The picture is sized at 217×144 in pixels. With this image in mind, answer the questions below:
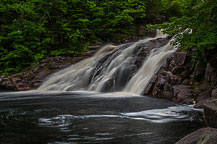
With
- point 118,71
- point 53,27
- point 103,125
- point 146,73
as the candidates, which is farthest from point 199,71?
point 53,27

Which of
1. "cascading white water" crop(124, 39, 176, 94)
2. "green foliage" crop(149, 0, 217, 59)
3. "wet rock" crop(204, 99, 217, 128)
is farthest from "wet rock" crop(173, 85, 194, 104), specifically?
"wet rock" crop(204, 99, 217, 128)

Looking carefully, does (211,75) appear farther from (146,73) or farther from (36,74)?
(36,74)

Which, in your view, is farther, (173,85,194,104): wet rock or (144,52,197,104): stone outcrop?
(144,52,197,104): stone outcrop

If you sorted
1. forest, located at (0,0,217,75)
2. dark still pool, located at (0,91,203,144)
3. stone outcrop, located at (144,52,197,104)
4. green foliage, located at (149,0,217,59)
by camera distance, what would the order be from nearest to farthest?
dark still pool, located at (0,91,203,144), green foliage, located at (149,0,217,59), stone outcrop, located at (144,52,197,104), forest, located at (0,0,217,75)

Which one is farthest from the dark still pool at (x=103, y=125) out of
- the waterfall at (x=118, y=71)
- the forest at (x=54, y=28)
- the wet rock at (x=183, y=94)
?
the forest at (x=54, y=28)

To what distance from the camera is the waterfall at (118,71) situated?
10.8 meters

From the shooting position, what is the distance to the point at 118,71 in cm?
1191

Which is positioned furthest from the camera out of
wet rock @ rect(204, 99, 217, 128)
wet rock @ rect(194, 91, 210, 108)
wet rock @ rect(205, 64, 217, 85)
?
wet rock @ rect(205, 64, 217, 85)

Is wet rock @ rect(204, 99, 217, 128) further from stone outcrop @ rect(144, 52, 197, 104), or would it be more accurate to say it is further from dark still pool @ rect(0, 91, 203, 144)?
stone outcrop @ rect(144, 52, 197, 104)

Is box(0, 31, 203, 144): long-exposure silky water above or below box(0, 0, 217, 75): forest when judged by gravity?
below

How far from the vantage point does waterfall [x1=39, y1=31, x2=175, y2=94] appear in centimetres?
1080

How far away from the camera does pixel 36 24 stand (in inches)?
732

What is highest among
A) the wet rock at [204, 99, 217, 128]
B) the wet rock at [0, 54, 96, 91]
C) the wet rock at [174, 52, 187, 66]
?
the wet rock at [174, 52, 187, 66]

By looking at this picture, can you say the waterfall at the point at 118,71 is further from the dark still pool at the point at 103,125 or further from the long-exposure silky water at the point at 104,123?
the dark still pool at the point at 103,125
